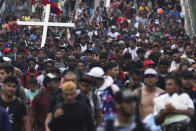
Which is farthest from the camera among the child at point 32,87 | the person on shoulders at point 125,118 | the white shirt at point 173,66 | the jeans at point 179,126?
the white shirt at point 173,66

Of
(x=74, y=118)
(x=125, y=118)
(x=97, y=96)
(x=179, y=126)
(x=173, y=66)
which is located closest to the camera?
(x=125, y=118)

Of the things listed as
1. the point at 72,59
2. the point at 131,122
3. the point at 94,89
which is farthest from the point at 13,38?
the point at 131,122

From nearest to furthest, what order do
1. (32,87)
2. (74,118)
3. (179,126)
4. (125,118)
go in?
(125,118), (74,118), (179,126), (32,87)

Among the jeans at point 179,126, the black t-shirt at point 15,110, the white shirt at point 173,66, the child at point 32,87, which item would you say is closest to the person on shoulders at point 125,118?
the jeans at point 179,126

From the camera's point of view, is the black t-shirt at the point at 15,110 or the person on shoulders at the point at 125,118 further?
the black t-shirt at the point at 15,110

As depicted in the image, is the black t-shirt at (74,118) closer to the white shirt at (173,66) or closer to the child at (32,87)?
the child at (32,87)

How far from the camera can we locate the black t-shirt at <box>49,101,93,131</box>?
9.03 meters

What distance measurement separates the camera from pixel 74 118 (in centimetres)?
903

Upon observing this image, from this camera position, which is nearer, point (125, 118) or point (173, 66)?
point (125, 118)

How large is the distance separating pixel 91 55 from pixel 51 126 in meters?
8.47

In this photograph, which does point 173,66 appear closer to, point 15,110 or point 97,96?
point 97,96

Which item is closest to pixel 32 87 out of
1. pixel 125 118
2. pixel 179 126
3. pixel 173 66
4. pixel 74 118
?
pixel 173 66

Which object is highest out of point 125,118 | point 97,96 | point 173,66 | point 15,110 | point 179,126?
point 125,118

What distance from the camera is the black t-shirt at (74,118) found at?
9031mm
